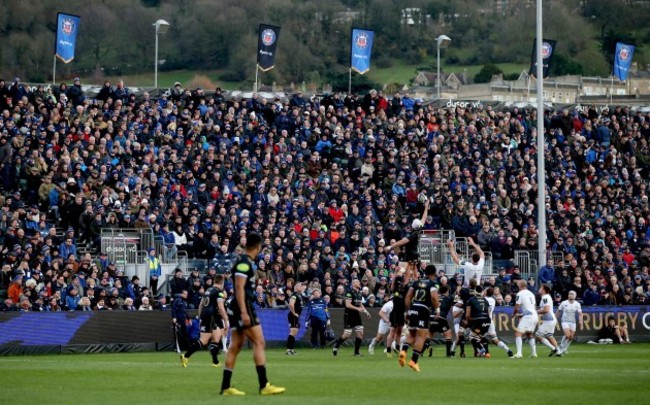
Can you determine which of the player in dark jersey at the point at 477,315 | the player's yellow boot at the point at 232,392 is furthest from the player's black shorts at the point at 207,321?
the player's yellow boot at the point at 232,392

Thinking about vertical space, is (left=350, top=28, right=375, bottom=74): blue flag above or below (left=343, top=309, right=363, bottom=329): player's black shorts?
above

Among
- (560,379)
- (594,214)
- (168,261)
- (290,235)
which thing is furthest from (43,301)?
(594,214)

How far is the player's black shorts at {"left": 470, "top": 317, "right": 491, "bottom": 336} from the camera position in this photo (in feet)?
113

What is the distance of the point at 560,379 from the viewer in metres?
24.5

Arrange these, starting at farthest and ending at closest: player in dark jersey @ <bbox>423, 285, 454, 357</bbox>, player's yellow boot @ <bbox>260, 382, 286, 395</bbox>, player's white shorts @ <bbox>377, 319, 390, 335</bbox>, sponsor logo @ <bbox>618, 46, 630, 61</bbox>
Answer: sponsor logo @ <bbox>618, 46, 630, 61</bbox> → player's white shorts @ <bbox>377, 319, 390, 335</bbox> → player in dark jersey @ <bbox>423, 285, 454, 357</bbox> → player's yellow boot @ <bbox>260, 382, 286, 395</bbox>

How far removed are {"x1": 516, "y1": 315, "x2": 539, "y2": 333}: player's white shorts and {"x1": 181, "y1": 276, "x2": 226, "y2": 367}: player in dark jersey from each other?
26.7 ft

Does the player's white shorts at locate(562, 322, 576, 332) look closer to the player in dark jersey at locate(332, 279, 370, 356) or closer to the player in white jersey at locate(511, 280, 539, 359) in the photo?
the player in white jersey at locate(511, 280, 539, 359)

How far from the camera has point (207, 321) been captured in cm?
3322

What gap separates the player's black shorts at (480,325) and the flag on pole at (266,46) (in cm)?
2565

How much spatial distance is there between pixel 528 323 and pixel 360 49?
28654 mm

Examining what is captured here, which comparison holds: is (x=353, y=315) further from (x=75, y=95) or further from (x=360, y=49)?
(x=360, y=49)

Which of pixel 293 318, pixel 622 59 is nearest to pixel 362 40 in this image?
pixel 622 59

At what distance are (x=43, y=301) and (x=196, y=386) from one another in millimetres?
16150

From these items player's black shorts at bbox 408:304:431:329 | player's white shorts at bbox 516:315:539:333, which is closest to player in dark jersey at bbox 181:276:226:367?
player's black shorts at bbox 408:304:431:329
